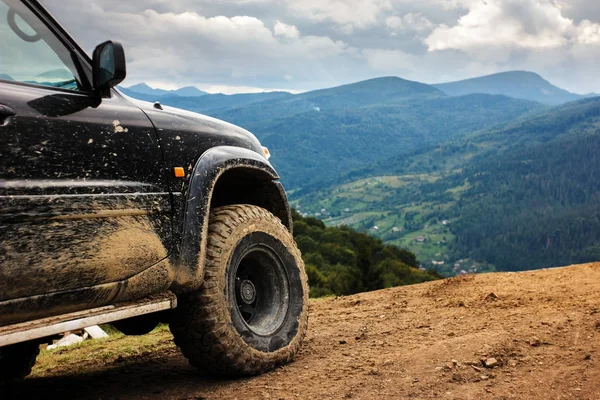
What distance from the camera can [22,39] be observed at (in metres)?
3.39

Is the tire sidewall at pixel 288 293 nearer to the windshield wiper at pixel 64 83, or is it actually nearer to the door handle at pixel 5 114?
the windshield wiper at pixel 64 83

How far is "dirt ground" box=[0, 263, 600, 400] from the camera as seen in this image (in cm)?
362

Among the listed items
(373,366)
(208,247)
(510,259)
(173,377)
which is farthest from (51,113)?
(510,259)

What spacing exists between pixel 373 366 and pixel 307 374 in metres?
0.46

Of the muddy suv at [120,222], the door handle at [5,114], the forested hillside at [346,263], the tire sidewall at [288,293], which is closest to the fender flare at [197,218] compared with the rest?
the muddy suv at [120,222]

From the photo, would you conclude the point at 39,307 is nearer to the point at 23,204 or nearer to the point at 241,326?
the point at 23,204

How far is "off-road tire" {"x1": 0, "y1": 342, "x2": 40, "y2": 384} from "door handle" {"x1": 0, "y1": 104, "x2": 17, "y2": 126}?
2.56m

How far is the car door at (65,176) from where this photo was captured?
2859 millimetres

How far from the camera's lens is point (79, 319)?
3.07m

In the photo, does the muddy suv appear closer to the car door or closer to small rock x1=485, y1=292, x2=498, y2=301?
the car door

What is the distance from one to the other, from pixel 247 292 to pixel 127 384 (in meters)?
1.04

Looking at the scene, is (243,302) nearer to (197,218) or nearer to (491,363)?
(197,218)

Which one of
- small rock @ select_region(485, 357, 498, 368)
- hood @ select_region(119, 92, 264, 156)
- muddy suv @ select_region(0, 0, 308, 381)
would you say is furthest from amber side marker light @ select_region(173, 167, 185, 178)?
small rock @ select_region(485, 357, 498, 368)

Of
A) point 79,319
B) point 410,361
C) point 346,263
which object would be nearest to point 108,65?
point 79,319
